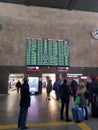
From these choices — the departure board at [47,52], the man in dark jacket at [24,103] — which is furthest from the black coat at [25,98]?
the departure board at [47,52]

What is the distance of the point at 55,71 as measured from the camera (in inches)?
798

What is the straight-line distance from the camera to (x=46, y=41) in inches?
814

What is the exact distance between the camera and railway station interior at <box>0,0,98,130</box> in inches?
782

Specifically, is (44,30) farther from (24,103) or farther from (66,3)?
(24,103)

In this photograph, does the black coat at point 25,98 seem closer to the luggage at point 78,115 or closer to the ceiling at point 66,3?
the luggage at point 78,115

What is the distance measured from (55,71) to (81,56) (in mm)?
Answer: 3288

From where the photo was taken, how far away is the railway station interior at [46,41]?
1988 centimetres

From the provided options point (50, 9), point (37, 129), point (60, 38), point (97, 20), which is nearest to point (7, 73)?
point (60, 38)

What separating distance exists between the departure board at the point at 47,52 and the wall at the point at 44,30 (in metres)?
0.47

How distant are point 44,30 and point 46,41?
119 cm

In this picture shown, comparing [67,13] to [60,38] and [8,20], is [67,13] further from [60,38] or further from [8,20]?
[8,20]

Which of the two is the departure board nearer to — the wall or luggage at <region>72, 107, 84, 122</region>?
the wall

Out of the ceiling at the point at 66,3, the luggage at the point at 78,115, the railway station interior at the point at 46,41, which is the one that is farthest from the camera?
the ceiling at the point at 66,3

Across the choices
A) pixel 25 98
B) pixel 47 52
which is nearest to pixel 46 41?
pixel 47 52
